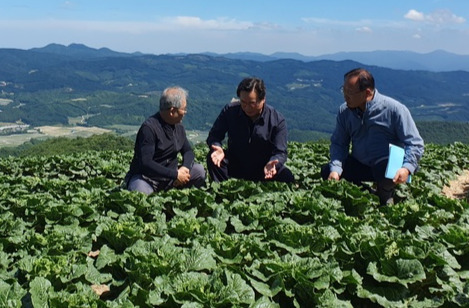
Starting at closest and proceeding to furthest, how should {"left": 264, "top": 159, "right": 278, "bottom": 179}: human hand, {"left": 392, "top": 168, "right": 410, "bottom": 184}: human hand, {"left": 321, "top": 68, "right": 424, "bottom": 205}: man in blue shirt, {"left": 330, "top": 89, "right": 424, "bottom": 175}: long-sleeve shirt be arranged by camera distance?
{"left": 392, "top": 168, "right": 410, "bottom": 184}: human hand, {"left": 321, "top": 68, "right": 424, "bottom": 205}: man in blue shirt, {"left": 330, "top": 89, "right": 424, "bottom": 175}: long-sleeve shirt, {"left": 264, "top": 159, "right": 278, "bottom": 179}: human hand

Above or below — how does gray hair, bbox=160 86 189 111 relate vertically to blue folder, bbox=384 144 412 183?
above

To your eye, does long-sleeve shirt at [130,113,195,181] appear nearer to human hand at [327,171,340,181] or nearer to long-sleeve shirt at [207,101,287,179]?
long-sleeve shirt at [207,101,287,179]

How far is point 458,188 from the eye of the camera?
11211 mm

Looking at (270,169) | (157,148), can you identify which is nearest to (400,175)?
(270,169)

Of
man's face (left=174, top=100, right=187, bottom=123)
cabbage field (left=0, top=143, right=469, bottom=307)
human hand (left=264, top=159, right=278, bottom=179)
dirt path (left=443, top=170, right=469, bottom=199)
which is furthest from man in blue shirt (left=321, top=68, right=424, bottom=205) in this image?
dirt path (left=443, top=170, right=469, bottom=199)

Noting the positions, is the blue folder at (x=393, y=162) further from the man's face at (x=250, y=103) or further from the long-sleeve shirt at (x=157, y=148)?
the long-sleeve shirt at (x=157, y=148)

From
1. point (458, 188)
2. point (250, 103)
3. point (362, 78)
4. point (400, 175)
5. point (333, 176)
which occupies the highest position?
point (362, 78)

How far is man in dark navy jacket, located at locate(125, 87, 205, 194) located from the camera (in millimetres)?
6805

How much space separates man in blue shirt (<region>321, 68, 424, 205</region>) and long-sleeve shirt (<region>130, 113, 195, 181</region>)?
2459 mm

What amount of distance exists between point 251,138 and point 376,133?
1.93 metres

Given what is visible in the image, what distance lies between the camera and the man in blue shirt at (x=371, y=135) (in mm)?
6535

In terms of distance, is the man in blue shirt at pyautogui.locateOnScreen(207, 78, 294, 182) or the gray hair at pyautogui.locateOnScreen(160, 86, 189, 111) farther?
the man in blue shirt at pyautogui.locateOnScreen(207, 78, 294, 182)

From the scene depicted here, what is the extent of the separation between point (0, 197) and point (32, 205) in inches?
44.6

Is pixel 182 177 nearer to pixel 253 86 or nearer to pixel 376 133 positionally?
pixel 253 86
